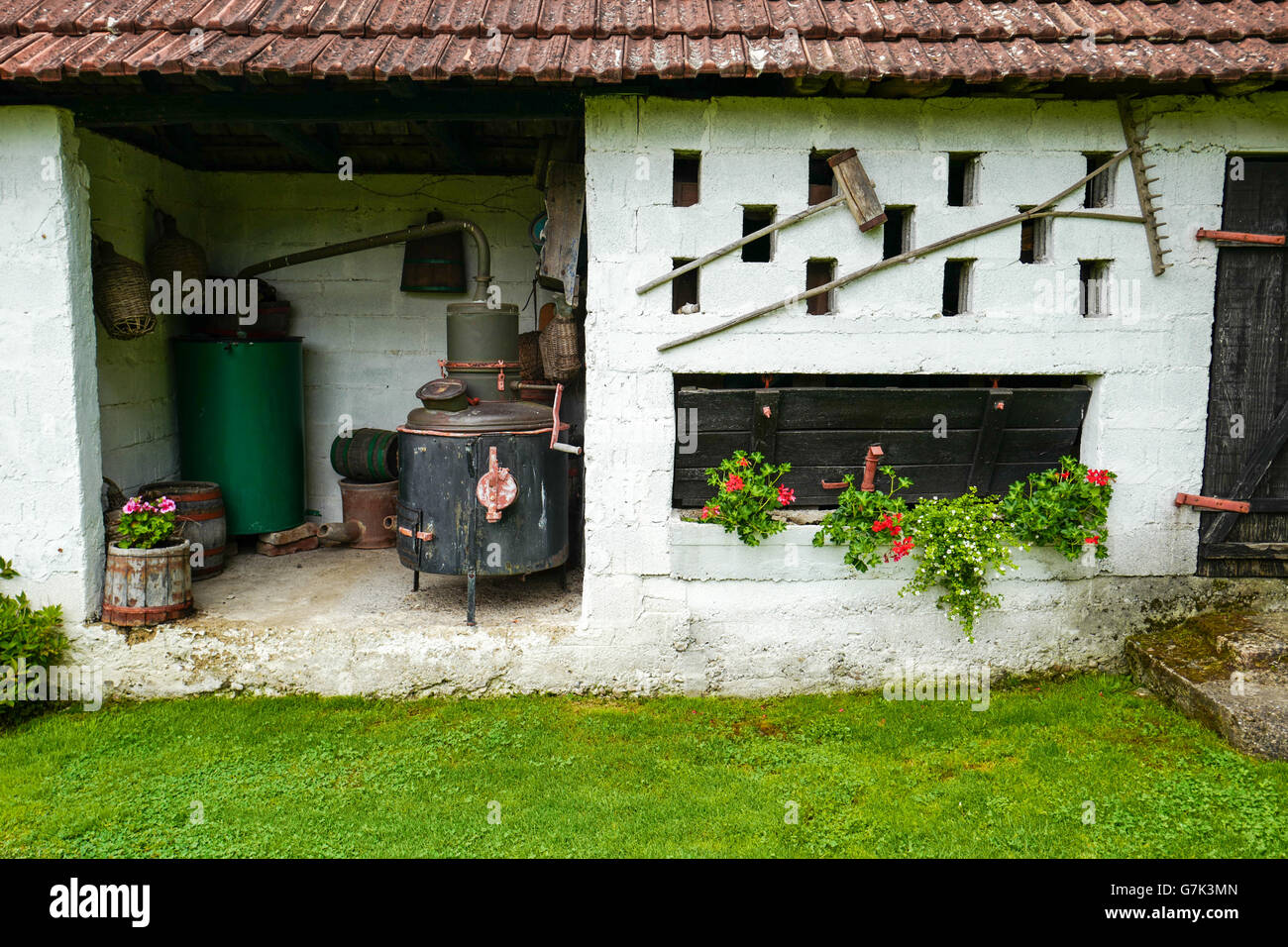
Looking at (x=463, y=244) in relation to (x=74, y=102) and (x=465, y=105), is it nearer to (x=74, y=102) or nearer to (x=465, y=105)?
(x=465, y=105)

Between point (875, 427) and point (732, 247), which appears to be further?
point (875, 427)

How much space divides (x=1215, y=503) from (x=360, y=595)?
18.2ft

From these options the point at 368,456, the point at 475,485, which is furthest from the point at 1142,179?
the point at 368,456

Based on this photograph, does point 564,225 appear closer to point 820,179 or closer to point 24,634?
point 820,179

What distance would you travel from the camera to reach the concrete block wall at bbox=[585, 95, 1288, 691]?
5.62 metres

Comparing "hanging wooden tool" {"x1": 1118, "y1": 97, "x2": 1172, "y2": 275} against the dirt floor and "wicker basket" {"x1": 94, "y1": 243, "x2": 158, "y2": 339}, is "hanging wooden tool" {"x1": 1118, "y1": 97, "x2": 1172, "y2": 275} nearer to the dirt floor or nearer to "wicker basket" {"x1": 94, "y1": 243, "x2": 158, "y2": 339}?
the dirt floor

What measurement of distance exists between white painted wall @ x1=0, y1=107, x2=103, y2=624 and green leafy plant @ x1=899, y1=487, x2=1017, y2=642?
4.99 meters

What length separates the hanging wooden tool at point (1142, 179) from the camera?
5.68 metres

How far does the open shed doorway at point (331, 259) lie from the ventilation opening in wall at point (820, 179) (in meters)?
1.56

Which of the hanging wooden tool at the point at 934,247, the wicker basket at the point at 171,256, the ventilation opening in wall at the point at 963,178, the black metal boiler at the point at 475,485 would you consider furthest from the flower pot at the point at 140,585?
the ventilation opening in wall at the point at 963,178

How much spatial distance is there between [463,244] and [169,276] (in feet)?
7.46

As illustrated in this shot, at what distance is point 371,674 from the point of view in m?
5.89

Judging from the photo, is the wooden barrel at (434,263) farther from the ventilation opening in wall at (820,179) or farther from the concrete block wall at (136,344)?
the ventilation opening in wall at (820,179)

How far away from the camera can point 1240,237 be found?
5.71 metres
